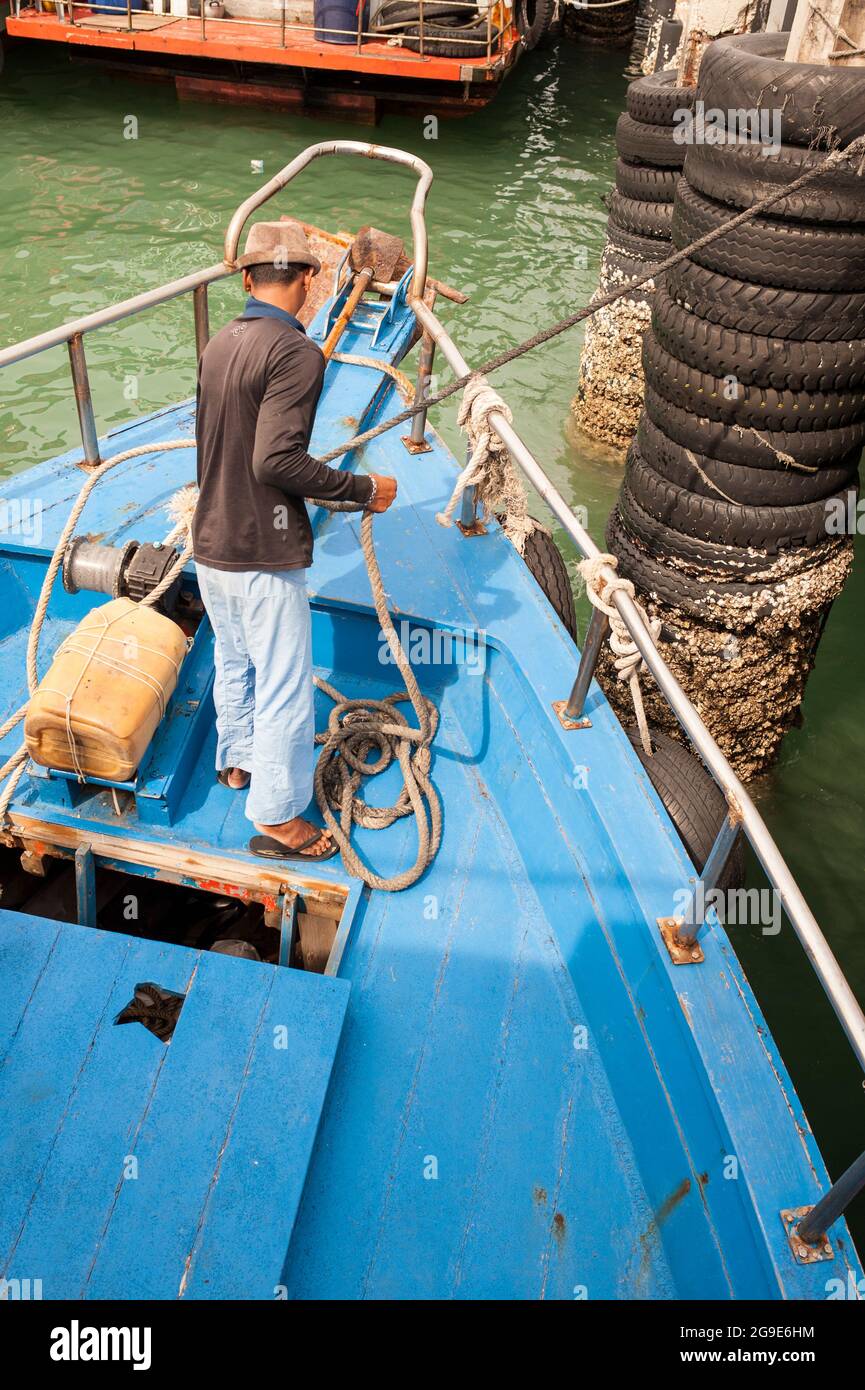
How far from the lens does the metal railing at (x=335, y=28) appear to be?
45.7ft

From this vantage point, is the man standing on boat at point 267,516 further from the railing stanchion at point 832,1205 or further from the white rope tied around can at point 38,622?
the railing stanchion at point 832,1205

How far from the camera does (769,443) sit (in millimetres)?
4492

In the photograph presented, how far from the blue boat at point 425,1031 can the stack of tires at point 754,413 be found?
4.30ft

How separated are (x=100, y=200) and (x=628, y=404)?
797 cm

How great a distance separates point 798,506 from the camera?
15.4ft

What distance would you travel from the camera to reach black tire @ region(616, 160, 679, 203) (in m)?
7.17

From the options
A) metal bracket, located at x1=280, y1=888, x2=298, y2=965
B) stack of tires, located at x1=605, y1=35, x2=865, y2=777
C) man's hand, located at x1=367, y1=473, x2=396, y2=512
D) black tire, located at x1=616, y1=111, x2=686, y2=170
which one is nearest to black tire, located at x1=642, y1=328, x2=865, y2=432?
stack of tires, located at x1=605, y1=35, x2=865, y2=777

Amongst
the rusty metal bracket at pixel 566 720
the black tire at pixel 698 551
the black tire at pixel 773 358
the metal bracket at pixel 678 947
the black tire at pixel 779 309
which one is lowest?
the black tire at pixel 698 551

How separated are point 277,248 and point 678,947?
226 centimetres

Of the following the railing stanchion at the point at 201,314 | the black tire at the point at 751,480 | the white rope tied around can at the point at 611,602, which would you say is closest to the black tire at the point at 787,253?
the black tire at the point at 751,480

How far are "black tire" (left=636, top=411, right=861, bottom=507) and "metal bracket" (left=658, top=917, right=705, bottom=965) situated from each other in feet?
8.39

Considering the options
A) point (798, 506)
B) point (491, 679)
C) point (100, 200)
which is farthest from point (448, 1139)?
point (100, 200)

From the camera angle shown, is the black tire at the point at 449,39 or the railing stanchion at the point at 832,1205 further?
the black tire at the point at 449,39
